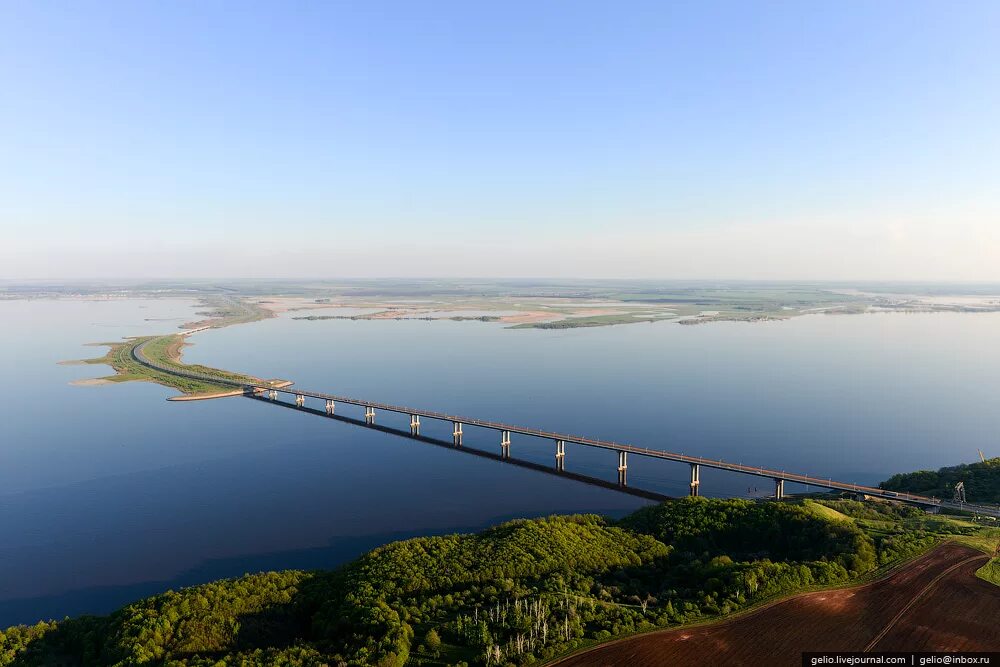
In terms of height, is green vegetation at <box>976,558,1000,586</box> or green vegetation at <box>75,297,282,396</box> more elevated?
green vegetation at <box>75,297,282,396</box>

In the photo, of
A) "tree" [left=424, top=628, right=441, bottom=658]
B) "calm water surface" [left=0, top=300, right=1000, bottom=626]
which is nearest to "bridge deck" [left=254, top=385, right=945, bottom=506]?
"calm water surface" [left=0, top=300, right=1000, bottom=626]

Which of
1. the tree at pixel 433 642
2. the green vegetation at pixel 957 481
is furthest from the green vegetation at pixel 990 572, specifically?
the tree at pixel 433 642

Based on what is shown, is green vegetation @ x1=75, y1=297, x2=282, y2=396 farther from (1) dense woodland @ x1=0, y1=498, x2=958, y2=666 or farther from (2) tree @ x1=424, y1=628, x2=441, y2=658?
(2) tree @ x1=424, y1=628, x2=441, y2=658

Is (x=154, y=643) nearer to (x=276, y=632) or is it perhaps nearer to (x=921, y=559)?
(x=276, y=632)

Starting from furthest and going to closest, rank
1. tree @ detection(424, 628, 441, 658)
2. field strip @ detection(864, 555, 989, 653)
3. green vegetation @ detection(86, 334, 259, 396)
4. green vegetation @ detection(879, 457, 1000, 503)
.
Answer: green vegetation @ detection(86, 334, 259, 396) → green vegetation @ detection(879, 457, 1000, 503) → field strip @ detection(864, 555, 989, 653) → tree @ detection(424, 628, 441, 658)

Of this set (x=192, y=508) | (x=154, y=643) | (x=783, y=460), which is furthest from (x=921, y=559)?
(x=192, y=508)

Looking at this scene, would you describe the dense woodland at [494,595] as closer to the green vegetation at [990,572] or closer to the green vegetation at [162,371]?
the green vegetation at [990,572]
